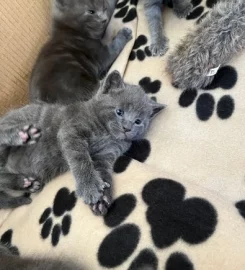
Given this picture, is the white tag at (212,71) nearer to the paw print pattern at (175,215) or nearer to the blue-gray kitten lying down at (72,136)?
the blue-gray kitten lying down at (72,136)

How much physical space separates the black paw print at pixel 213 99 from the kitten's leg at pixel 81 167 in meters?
0.40

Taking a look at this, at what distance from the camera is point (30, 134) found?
4.14ft

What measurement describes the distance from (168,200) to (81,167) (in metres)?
0.29

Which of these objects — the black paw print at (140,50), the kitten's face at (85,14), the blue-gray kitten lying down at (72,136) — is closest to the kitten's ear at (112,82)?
the blue-gray kitten lying down at (72,136)

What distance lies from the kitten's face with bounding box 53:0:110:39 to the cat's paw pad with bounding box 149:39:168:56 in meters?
0.34

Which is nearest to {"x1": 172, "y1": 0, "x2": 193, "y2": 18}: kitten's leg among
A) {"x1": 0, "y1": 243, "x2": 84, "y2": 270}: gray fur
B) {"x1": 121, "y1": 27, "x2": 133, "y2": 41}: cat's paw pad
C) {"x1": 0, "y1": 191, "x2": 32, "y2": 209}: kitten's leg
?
{"x1": 121, "y1": 27, "x2": 133, "y2": 41}: cat's paw pad

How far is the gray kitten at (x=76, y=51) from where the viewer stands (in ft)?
4.80

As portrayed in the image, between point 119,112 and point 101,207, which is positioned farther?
point 119,112

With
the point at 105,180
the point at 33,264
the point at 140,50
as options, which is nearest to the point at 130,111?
the point at 105,180

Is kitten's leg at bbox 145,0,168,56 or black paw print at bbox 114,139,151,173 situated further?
kitten's leg at bbox 145,0,168,56

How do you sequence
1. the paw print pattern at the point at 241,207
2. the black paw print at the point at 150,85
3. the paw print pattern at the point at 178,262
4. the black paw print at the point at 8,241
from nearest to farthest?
the paw print pattern at the point at 178,262
the paw print pattern at the point at 241,207
the black paw print at the point at 8,241
the black paw print at the point at 150,85

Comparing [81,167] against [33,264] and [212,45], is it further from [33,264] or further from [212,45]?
[212,45]

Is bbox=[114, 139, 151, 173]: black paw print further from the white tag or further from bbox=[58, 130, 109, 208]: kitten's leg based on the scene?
the white tag

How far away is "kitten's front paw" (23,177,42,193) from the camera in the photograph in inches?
49.3
